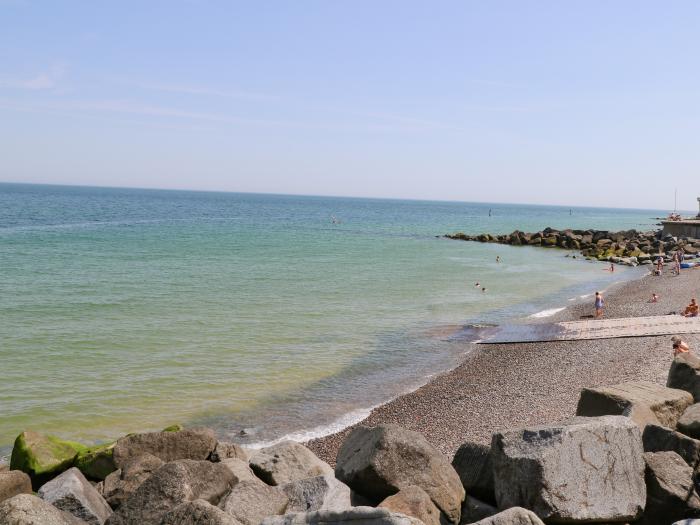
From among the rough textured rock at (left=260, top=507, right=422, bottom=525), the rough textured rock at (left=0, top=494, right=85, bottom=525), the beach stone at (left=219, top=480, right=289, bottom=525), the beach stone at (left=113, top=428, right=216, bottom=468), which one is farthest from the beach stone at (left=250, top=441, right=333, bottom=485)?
the rough textured rock at (left=0, top=494, right=85, bottom=525)

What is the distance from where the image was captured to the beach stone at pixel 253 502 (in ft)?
22.3

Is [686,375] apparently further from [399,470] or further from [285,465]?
[285,465]

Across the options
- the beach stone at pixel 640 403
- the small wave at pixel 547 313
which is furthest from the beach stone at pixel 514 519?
the small wave at pixel 547 313

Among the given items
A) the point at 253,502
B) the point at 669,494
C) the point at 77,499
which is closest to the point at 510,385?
the point at 669,494

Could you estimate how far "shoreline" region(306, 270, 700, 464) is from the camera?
13.3m

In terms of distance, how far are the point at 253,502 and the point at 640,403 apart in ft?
17.4

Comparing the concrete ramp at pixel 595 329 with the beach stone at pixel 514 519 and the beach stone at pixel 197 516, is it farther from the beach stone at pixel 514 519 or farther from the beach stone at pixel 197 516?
the beach stone at pixel 197 516

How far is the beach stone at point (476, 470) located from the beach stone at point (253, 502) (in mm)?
2234

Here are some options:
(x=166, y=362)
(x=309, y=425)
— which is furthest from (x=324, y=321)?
(x=309, y=425)

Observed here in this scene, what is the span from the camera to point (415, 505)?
6473 millimetres

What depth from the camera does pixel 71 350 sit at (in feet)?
64.2

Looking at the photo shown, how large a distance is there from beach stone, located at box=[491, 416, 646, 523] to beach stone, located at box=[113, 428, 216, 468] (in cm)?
437

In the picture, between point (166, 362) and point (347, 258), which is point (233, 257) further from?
point (166, 362)

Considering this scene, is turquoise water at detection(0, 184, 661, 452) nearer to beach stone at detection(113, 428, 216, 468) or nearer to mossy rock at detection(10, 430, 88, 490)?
mossy rock at detection(10, 430, 88, 490)
